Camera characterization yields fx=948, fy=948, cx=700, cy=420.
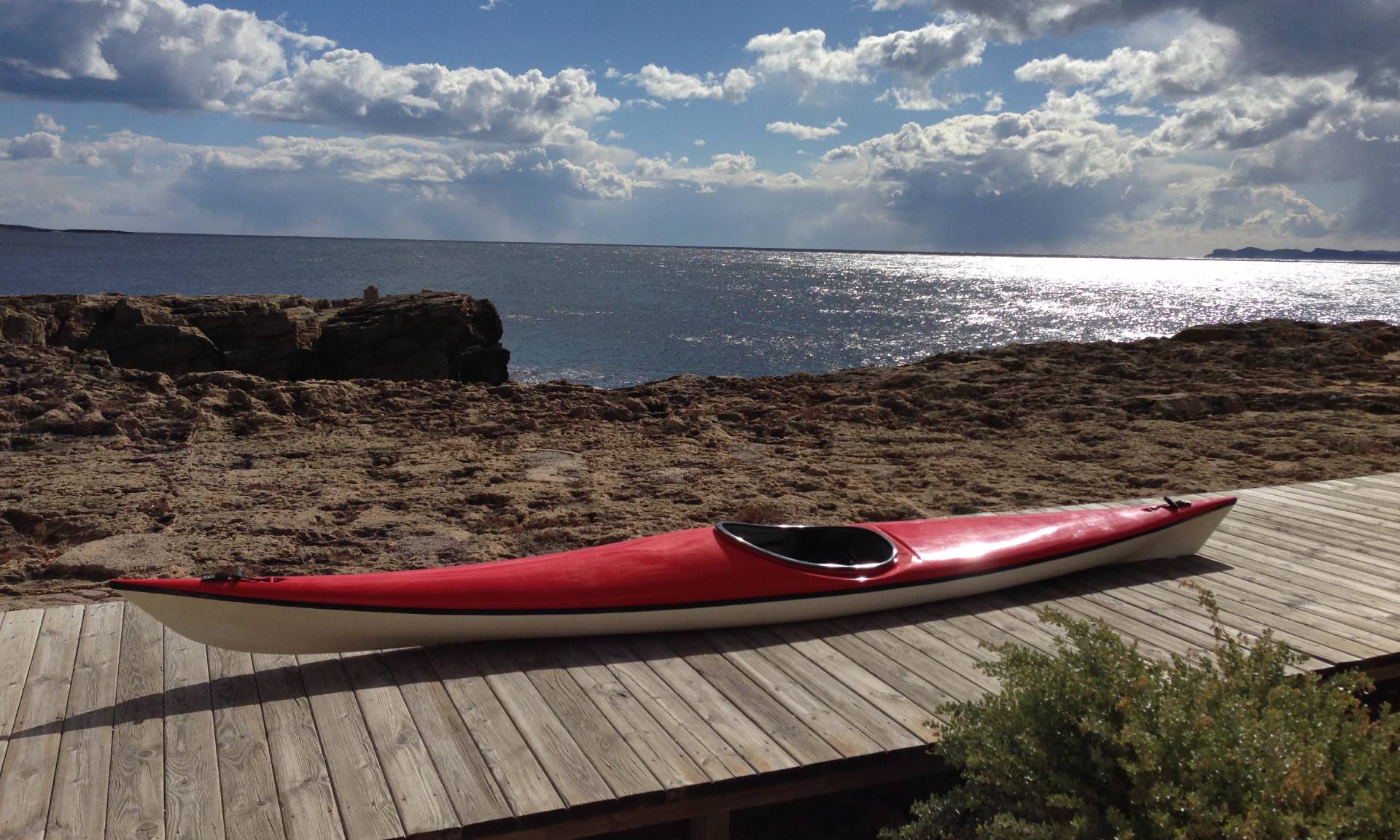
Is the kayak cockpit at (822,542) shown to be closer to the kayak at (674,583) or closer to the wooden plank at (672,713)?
the kayak at (674,583)

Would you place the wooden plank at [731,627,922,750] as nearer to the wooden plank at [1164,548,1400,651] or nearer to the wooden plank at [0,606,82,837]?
the wooden plank at [1164,548,1400,651]

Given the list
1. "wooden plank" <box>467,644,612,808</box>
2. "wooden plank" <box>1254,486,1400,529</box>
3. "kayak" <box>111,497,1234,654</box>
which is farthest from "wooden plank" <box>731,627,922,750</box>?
"wooden plank" <box>1254,486,1400,529</box>

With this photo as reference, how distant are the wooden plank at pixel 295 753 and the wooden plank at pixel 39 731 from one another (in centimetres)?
60

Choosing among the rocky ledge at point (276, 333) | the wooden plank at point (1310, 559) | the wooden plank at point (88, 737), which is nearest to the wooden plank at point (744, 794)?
the wooden plank at point (88, 737)

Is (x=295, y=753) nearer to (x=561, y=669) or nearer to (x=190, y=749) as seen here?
(x=190, y=749)

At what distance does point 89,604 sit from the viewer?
4203mm

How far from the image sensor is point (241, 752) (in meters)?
2.96

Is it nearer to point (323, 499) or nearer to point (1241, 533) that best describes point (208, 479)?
point (323, 499)

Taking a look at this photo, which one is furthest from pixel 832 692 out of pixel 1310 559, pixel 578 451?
pixel 578 451

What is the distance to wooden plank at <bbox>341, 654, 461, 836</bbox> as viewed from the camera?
2.62 m

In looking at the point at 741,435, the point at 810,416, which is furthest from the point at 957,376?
the point at 741,435

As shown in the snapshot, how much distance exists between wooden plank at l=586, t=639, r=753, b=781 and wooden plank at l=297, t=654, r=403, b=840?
2.94ft

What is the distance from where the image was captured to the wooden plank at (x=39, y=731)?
2.62 meters

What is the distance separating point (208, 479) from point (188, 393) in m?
2.67
